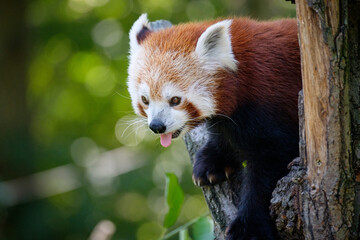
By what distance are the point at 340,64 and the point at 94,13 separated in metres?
6.16

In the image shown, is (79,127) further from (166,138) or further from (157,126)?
(157,126)

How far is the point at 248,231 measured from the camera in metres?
2.33

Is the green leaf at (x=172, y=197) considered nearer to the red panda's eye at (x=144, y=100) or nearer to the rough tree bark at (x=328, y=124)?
the red panda's eye at (x=144, y=100)

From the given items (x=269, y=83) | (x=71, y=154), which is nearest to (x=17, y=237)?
(x=71, y=154)

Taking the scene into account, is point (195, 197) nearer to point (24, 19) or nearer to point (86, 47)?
point (86, 47)

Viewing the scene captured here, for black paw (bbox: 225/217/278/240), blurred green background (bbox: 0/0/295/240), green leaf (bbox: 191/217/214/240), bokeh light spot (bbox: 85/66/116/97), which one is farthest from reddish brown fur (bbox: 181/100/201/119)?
bokeh light spot (bbox: 85/66/116/97)

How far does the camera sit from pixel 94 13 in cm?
741

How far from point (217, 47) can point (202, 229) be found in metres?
1.04

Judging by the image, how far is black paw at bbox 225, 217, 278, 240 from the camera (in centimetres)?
225

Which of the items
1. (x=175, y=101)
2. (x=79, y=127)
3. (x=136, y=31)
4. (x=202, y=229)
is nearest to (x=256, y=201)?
(x=202, y=229)

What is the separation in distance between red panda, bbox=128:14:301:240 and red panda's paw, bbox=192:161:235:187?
165 mm

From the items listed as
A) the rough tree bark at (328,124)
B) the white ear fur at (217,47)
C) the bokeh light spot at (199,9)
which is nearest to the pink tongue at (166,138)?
the white ear fur at (217,47)

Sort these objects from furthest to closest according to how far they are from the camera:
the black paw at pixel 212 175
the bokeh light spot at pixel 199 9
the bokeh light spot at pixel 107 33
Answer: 1. the bokeh light spot at pixel 107 33
2. the bokeh light spot at pixel 199 9
3. the black paw at pixel 212 175

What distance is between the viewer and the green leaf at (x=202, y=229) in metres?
2.73
